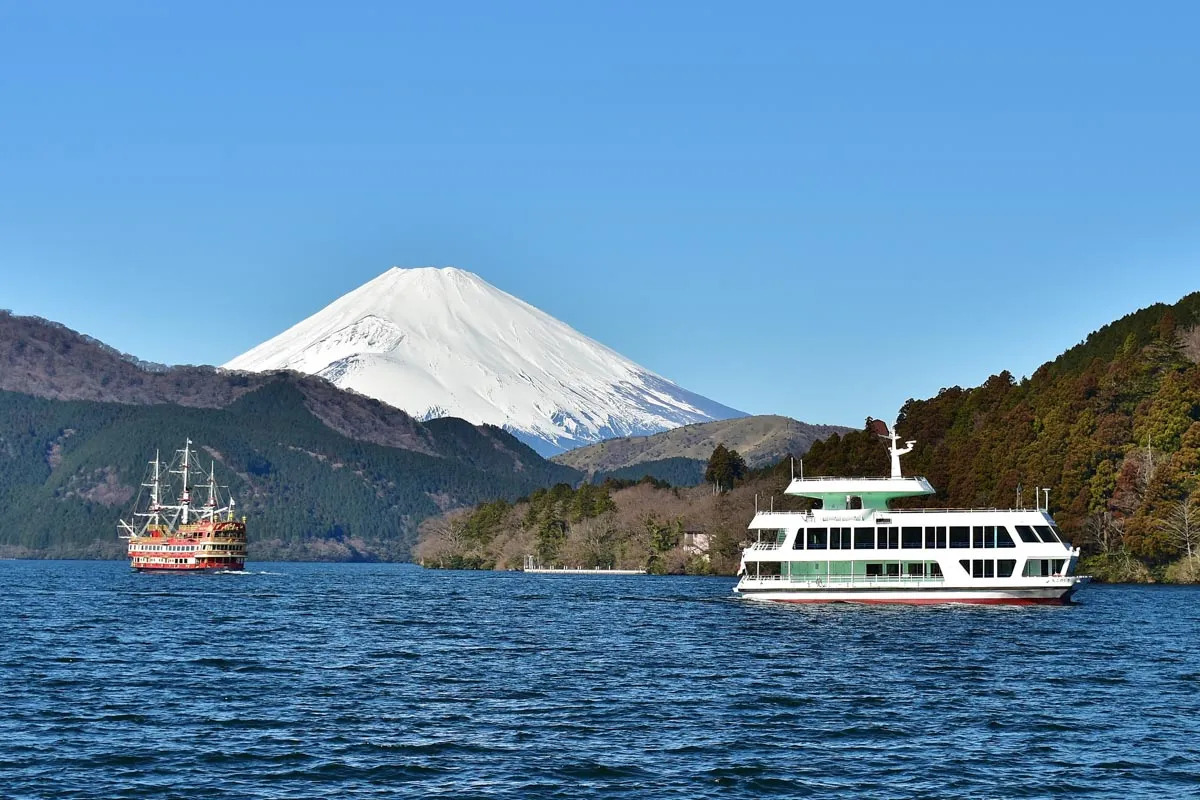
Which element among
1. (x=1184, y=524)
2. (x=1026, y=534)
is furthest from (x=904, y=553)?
(x=1184, y=524)

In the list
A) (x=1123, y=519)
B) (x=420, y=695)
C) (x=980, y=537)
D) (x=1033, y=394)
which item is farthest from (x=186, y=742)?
(x=1033, y=394)

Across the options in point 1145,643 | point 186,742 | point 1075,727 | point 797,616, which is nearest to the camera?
point 186,742

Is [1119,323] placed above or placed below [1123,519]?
above

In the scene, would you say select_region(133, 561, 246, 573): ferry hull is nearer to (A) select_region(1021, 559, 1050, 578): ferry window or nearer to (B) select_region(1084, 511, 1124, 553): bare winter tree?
(B) select_region(1084, 511, 1124, 553): bare winter tree

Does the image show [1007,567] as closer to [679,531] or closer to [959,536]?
[959,536]

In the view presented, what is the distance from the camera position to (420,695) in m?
50.8

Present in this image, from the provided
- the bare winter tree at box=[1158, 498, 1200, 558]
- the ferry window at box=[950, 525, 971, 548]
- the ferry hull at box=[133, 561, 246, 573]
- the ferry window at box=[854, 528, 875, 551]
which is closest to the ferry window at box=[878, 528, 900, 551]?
the ferry window at box=[854, 528, 875, 551]

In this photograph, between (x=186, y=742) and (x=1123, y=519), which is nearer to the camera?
(x=186, y=742)

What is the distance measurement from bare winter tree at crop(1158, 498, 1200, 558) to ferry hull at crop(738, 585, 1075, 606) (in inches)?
1299

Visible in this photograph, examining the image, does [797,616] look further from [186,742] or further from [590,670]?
[186,742]

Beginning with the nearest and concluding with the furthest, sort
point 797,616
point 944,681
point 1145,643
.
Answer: point 944,681
point 1145,643
point 797,616

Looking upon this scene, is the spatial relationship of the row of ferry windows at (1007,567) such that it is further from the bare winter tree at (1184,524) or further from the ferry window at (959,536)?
the bare winter tree at (1184,524)

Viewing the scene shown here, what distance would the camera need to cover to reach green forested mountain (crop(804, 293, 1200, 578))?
12238 cm

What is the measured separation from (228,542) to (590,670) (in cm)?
14052
